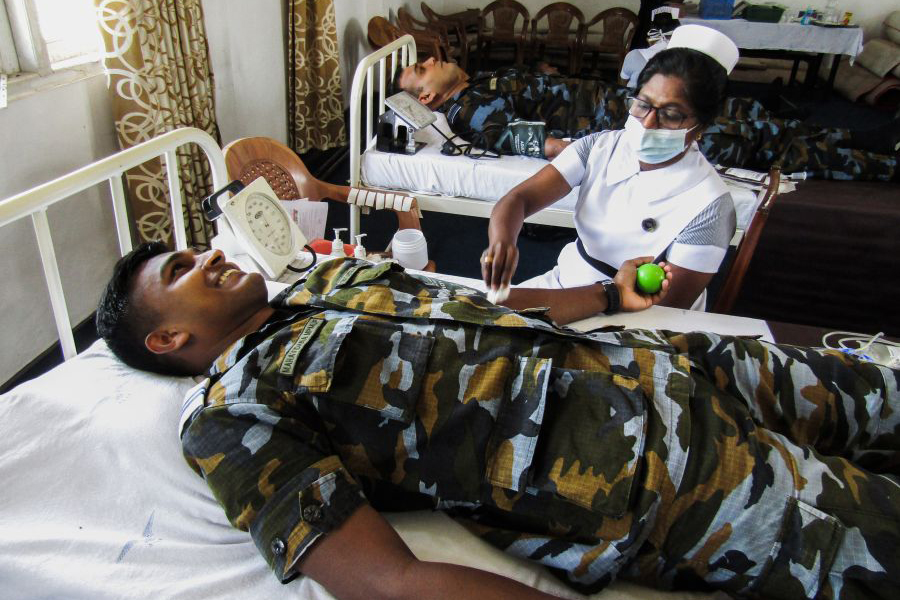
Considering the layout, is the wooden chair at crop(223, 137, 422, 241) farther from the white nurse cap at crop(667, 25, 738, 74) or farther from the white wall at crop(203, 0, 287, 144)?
the white nurse cap at crop(667, 25, 738, 74)

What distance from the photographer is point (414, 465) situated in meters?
0.96

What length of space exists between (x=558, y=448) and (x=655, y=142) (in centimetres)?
103

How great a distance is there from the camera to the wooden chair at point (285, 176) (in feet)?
6.89

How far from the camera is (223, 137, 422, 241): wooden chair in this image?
210 centimetres

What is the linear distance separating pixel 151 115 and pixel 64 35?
0.42 m

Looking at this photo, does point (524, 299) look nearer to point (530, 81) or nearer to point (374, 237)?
point (374, 237)

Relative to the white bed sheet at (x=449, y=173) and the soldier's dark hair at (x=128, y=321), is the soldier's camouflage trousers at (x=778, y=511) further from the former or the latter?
the white bed sheet at (x=449, y=173)

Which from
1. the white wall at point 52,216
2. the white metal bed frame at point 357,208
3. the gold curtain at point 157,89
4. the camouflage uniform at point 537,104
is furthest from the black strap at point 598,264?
the white wall at point 52,216

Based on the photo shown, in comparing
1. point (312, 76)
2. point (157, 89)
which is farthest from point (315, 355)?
point (312, 76)

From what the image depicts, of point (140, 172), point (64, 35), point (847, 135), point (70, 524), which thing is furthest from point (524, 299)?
point (847, 135)

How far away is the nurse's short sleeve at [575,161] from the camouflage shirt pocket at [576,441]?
97cm

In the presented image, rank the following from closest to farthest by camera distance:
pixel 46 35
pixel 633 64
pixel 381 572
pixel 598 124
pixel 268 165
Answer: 1. pixel 381 572
2. pixel 46 35
3. pixel 268 165
4. pixel 598 124
5. pixel 633 64

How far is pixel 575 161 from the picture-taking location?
5.90 ft

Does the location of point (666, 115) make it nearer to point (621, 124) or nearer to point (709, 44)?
point (709, 44)
